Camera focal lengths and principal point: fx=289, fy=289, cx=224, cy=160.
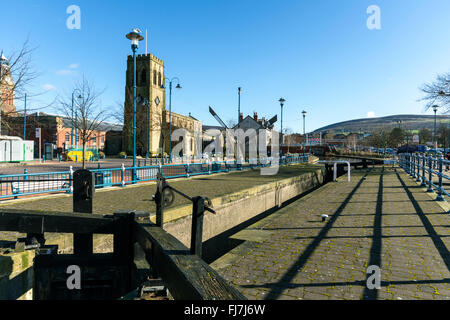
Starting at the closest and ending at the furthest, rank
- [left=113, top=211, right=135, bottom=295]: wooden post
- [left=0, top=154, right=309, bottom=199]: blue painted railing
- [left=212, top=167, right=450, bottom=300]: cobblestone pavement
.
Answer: [left=212, top=167, right=450, bottom=300]: cobblestone pavement < [left=113, top=211, right=135, bottom=295]: wooden post < [left=0, top=154, right=309, bottom=199]: blue painted railing

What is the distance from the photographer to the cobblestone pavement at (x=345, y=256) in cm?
348

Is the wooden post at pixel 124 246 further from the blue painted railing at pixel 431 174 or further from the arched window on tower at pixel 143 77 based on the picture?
the arched window on tower at pixel 143 77

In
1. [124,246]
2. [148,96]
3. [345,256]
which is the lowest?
[345,256]

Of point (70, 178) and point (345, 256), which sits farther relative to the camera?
point (70, 178)

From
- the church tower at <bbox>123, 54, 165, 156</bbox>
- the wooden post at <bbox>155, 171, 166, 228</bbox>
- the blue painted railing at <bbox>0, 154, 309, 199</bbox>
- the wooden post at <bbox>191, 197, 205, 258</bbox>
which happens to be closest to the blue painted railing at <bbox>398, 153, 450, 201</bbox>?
the wooden post at <bbox>155, 171, 166, 228</bbox>

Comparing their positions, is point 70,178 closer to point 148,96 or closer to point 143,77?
point 148,96

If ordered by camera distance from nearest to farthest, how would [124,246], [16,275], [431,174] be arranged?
[16,275] < [124,246] < [431,174]

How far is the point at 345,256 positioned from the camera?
4590 millimetres

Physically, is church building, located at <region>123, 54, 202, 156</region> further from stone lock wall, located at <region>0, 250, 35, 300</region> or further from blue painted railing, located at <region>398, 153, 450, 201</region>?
stone lock wall, located at <region>0, 250, 35, 300</region>

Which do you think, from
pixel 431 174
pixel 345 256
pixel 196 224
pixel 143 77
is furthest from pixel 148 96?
pixel 196 224

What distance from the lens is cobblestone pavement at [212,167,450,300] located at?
348 centimetres
